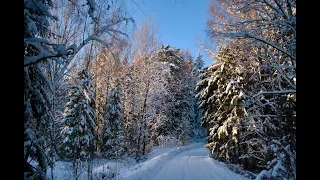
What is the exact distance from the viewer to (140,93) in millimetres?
20047

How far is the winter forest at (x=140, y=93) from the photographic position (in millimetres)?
4344

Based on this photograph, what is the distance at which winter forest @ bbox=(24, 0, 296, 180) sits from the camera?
4.34m

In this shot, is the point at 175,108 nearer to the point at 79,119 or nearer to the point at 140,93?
the point at 140,93

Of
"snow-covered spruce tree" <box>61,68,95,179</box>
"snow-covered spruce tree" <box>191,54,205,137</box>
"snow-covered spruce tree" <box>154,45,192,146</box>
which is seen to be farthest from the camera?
"snow-covered spruce tree" <box>191,54,205,137</box>

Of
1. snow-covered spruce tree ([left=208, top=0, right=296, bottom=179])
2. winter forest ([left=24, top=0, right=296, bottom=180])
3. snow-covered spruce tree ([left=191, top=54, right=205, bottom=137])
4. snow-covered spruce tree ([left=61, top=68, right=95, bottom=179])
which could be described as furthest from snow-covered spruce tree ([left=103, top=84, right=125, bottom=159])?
snow-covered spruce tree ([left=208, top=0, right=296, bottom=179])

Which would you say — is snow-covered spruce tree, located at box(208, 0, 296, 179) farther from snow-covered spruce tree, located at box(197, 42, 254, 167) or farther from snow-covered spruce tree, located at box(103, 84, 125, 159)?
snow-covered spruce tree, located at box(103, 84, 125, 159)

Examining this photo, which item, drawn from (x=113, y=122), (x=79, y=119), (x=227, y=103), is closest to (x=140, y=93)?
(x=113, y=122)

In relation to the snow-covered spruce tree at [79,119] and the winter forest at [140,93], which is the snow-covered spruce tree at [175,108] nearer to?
the winter forest at [140,93]

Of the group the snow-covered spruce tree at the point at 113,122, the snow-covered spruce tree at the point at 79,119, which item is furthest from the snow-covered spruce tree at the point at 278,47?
the snow-covered spruce tree at the point at 113,122
